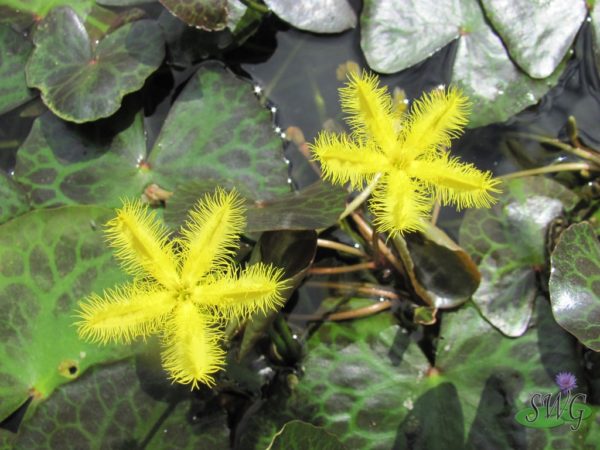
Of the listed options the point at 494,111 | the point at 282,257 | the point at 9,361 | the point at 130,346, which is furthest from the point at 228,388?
the point at 494,111

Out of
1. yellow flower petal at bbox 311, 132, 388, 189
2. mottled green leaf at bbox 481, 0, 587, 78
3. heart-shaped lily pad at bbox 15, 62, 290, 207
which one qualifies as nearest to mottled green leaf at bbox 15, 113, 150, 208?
heart-shaped lily pad at bbox 15, 62, 290, 207

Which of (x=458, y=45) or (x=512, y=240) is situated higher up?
(x=458, y=45)

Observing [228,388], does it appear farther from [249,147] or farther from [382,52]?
[382,52]

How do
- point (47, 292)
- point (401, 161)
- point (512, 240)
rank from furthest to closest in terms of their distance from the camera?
point (512, 240) → point (47, 292) → point (401, 161)

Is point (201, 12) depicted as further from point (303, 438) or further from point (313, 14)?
point (303, 438)

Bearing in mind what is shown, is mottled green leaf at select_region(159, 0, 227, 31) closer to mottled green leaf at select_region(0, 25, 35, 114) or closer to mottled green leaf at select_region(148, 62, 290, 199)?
mottled green leaf at select_region(148, 62, 290, 199)

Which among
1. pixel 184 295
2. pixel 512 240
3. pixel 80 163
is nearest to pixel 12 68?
pixel 80 163
